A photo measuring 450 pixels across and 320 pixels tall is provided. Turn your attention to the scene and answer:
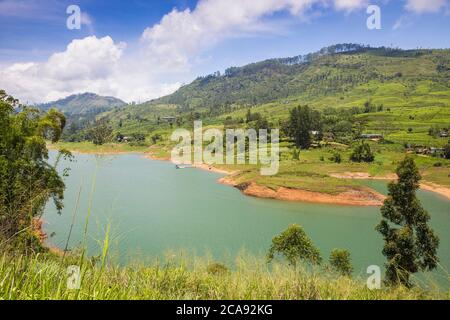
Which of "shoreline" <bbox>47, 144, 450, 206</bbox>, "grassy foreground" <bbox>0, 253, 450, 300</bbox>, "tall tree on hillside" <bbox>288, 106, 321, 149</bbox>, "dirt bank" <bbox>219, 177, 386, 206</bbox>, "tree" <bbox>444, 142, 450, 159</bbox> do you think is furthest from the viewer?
"tall tree on hillside" <bbox>288, 106, 321, 149</bbox>

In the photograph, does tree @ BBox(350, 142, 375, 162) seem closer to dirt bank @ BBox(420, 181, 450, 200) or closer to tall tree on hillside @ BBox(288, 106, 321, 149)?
dirt bank @ BBox(420, 181, 450, 200)

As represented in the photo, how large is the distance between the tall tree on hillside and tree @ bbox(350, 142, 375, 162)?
44.8 feet

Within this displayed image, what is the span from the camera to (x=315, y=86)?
185 m

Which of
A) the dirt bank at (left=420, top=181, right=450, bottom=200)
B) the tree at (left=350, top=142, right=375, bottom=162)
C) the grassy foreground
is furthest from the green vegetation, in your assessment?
the grassy foreground

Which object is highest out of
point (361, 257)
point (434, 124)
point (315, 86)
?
point (315, 86)

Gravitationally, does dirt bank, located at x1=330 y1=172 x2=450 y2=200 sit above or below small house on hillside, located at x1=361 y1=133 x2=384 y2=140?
below

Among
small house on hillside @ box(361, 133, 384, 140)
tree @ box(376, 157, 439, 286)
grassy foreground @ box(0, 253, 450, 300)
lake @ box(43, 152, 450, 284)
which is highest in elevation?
small house on hillside @ box(361, 133, 384, 140)

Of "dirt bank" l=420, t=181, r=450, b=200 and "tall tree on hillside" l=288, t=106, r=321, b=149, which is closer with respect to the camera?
"dirt bank" l=420, t=181, r=450, b=200

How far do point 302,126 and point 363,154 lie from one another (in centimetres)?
1622

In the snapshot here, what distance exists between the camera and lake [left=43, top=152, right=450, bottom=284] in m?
24.9

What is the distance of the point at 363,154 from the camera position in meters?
63.5
